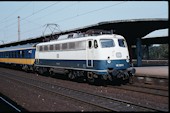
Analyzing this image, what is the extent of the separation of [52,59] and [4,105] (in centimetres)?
1171

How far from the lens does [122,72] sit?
Answer: 17.0m

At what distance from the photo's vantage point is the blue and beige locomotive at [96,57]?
16.8m

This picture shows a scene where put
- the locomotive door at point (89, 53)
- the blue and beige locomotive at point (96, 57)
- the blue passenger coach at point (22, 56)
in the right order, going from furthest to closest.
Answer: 1. the blue passenger coach at point (22, 56)
2. the locomotive door at point (89, 53)
3. the blue and beige locomotive at point (96, 57)

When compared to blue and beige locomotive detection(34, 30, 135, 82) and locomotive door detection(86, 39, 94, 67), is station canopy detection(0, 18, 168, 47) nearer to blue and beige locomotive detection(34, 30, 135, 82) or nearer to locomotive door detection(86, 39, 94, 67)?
blue and beige locomotive detection(34, 30, 135, 82)

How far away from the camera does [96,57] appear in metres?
17.1

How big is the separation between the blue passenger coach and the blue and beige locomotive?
937cm

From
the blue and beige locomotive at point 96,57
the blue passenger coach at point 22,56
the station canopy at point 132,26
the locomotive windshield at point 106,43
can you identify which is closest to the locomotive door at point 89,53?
the blue and beige locomotive at point 96,57

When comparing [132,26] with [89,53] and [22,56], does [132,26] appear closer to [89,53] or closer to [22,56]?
[89,53]

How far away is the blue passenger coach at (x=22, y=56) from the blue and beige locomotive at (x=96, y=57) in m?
9.37

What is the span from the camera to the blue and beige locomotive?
55.2 feet

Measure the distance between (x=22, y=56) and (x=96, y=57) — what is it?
18.1 meters

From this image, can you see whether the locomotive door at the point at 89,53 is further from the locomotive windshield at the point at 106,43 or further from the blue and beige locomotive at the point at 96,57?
the locomotive windshield at the point at 106,43

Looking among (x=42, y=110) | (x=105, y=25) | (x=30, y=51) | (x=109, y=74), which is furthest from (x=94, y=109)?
(x=30, y=51)

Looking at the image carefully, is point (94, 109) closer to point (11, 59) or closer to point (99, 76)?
point (99, 76)
